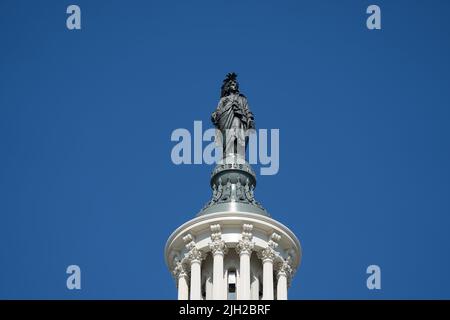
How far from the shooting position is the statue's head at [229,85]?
71.8 metres

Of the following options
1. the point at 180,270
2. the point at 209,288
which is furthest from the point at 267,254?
the point at 180,270

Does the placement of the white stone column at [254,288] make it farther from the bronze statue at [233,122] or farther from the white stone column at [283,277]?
the bronze statue at [233,122]

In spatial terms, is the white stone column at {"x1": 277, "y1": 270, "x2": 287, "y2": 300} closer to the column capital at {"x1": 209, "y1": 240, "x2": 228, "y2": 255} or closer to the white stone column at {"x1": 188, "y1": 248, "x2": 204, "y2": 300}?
the column capital at {"x1": 209, "y1": 240, "x2": 228, "y2": 255}

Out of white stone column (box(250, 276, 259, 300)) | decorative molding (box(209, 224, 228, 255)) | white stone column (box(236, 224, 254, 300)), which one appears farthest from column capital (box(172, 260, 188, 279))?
white stone column (box(250, 276, 259, 300))

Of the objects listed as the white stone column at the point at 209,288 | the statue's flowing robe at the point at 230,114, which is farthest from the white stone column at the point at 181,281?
the statue's flowing robe at the point at 230,114

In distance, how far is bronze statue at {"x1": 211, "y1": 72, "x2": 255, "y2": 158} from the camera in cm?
6881

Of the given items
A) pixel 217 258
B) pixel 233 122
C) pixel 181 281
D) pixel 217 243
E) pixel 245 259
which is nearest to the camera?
pixel 245 259

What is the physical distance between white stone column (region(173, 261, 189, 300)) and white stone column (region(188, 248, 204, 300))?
808 millimetres

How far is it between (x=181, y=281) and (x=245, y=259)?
3.19 m

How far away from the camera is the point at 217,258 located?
6306 cm

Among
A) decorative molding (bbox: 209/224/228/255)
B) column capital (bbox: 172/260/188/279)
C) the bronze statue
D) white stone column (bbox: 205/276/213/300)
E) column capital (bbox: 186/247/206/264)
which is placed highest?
the bronze statue

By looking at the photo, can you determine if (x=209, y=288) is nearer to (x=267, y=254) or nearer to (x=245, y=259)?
(x=245, y=259)

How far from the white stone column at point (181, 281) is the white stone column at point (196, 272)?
808mm
